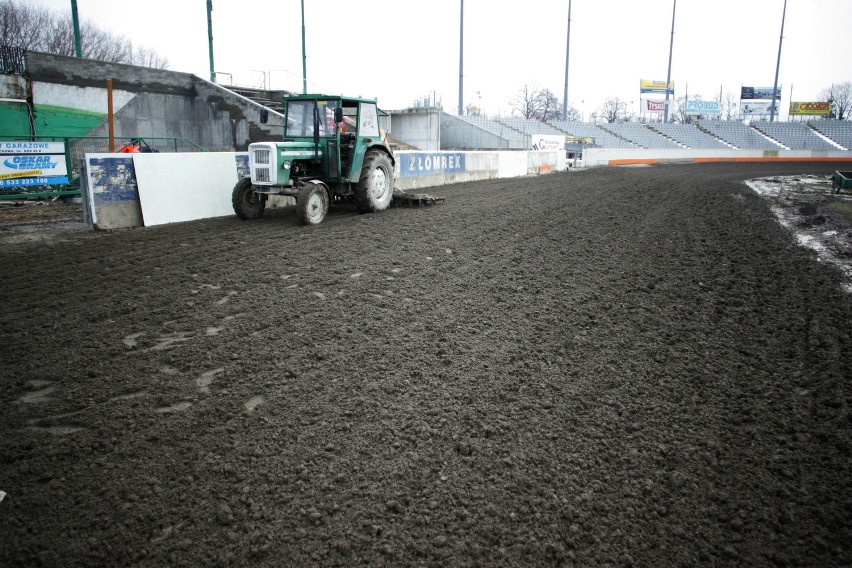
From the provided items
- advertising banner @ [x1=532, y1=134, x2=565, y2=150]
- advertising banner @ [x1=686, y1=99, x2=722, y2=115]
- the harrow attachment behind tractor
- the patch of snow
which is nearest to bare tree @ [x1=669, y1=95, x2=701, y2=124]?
advertising banner @ [x1=686, y1=99, x2=722, y2=115]

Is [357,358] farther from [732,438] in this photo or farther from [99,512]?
[732,438]

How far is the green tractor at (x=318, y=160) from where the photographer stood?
10.7 meters

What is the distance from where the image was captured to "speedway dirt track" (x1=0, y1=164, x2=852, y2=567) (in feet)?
8.68

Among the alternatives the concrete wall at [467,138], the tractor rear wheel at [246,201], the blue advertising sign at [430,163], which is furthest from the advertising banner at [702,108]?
the tractor rear wheel at [246,201]

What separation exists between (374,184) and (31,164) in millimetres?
9651

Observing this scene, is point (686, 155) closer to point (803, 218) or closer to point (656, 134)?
point (656, 134)

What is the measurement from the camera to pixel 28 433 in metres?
3.47

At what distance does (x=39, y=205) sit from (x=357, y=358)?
1422 cm

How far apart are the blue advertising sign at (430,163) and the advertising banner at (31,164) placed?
9.81 metres

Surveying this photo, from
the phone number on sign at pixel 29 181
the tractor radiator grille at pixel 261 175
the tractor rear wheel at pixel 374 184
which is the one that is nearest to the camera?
the tractor radiator grille at pixel 261 175

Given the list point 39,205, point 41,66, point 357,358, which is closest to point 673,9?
point 41,66

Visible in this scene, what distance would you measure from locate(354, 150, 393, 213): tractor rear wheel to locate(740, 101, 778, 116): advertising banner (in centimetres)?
8216

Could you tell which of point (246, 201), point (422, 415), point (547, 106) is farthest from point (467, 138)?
point (547, 106)

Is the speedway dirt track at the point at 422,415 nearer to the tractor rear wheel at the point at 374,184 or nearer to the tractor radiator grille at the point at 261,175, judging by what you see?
the tractor radiator grille at the point at 261,175
